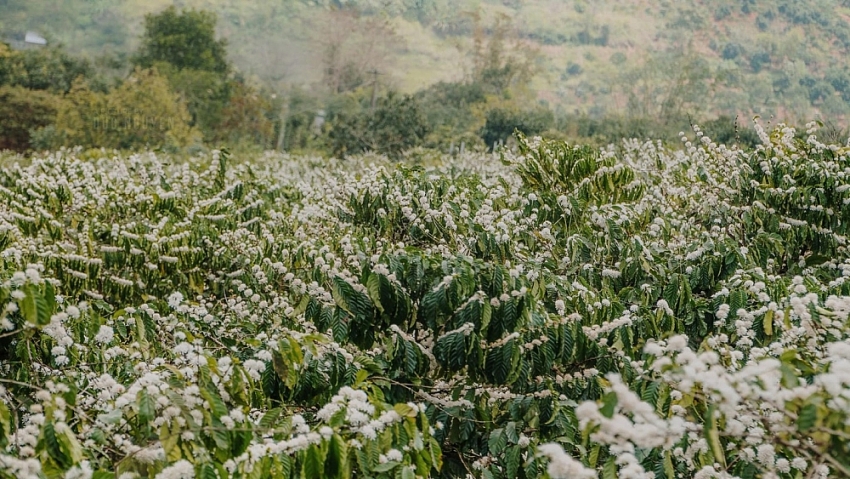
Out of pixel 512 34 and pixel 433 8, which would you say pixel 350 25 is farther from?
pixel 433 8

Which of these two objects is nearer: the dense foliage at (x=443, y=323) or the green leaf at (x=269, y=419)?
the dense foliage at (x=443, y=323)

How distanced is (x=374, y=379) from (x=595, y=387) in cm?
123

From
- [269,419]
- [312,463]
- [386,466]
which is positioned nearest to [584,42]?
[269,419]

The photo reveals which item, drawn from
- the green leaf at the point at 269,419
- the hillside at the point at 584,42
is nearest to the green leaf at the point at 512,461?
the green leaf at the point at 269,419

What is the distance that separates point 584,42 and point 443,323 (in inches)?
3948

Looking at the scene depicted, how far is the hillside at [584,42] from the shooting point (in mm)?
78062

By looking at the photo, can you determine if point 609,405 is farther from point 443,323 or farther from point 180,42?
point 180,42

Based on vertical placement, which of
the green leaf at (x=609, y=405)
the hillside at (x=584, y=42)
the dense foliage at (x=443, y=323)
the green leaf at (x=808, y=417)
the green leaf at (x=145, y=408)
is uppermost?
the green leaf at (x=808, y=417)

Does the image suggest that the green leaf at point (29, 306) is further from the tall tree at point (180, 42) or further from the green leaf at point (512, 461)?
the tall tree at point (180, 42)

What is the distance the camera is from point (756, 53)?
300 feet

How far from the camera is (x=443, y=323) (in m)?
4.33

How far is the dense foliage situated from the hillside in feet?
197

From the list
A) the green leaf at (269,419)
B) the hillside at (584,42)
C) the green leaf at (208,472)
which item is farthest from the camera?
the hillside at (584,42)

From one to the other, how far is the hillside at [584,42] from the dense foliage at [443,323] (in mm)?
60160
